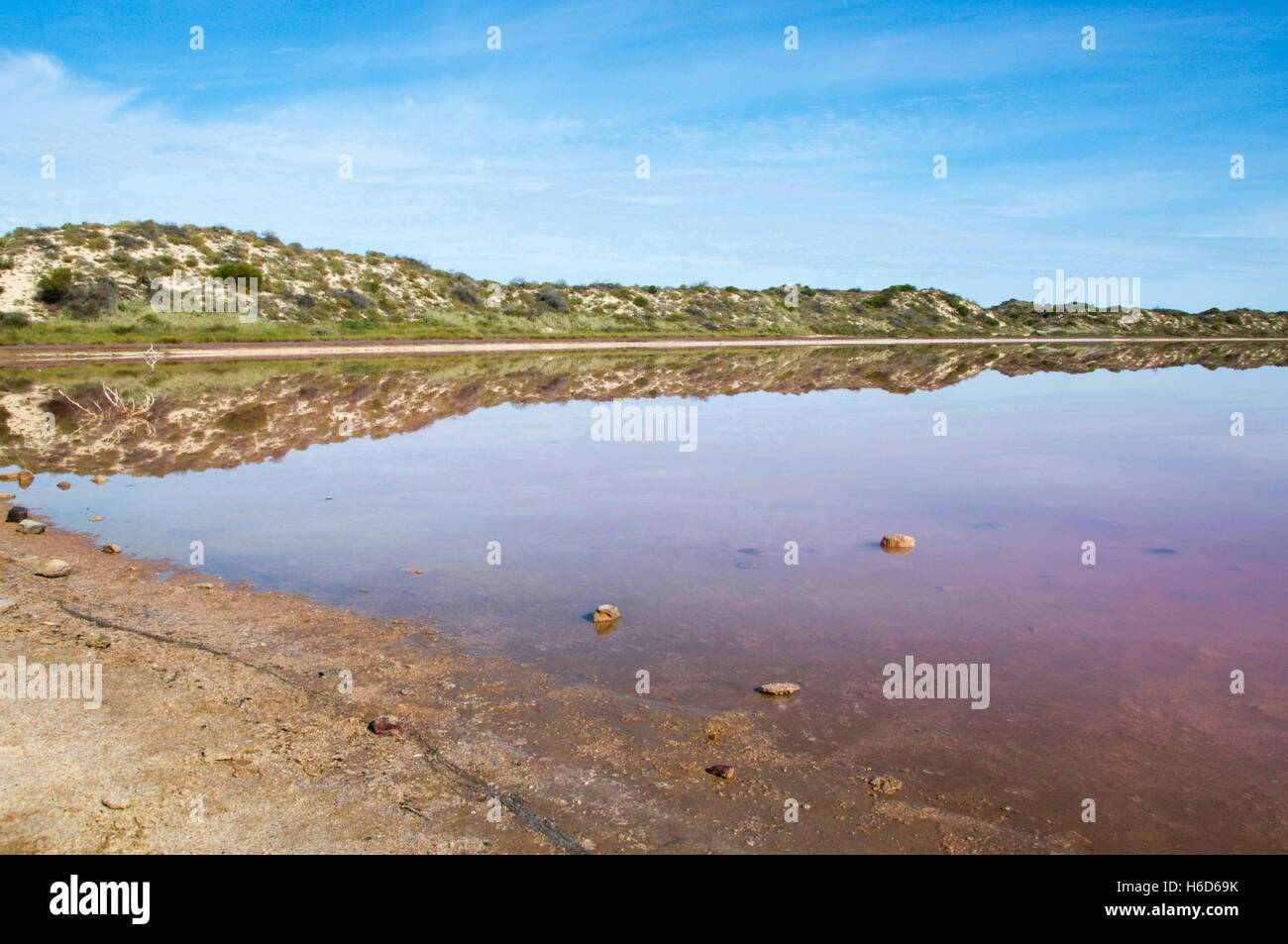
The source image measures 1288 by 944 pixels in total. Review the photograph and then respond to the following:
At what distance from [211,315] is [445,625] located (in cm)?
4574

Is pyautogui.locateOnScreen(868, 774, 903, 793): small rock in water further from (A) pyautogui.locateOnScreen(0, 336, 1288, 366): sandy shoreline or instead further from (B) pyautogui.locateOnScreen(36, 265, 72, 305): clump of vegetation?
(B) pyautogui.locateOnScreen(36, 265, 72, 305): clump of vegetation

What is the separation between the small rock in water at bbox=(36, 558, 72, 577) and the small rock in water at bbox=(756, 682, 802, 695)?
21.7 feet

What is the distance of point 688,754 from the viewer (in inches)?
190

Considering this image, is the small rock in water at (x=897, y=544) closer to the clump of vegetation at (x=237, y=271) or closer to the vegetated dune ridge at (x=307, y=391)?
the vegetated dune ridge at (x=307, y=391)

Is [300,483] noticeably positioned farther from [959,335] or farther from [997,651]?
[959,335]

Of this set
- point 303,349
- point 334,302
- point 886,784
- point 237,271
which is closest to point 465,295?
point 334,302

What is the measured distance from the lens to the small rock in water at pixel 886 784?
14.6ft

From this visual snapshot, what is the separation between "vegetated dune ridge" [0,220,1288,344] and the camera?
43344 mm

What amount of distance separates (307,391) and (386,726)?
67.2 ft

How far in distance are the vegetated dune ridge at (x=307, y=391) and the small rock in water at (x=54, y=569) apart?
571 cm

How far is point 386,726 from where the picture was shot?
507 centimetres

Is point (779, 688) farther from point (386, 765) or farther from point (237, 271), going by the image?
point (237, 271)

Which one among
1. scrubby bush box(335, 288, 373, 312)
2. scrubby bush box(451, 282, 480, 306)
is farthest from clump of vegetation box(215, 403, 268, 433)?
scrubby bush box(451, 282, 480, 306)

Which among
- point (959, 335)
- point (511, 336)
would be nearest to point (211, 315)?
point (511, 336)
